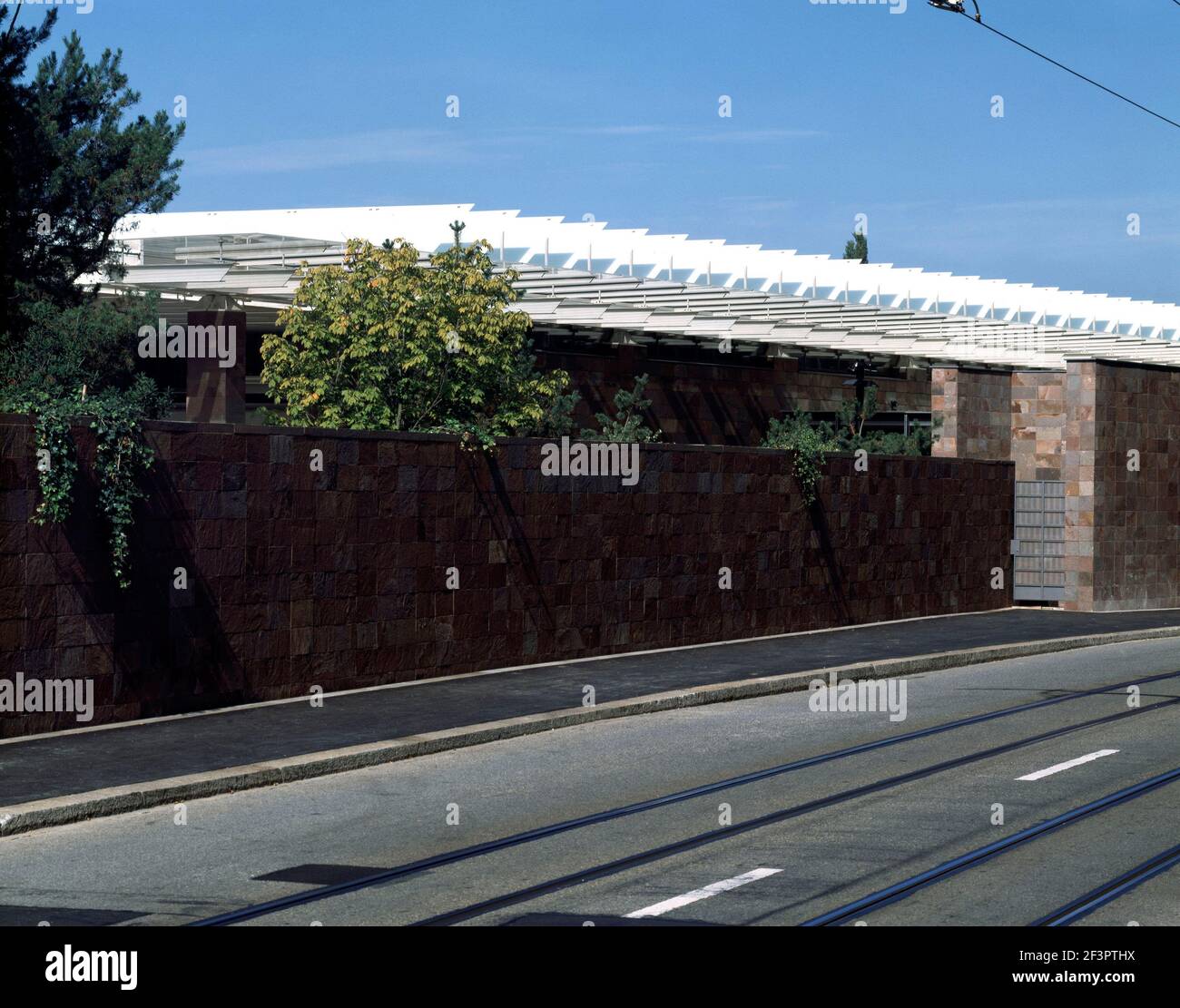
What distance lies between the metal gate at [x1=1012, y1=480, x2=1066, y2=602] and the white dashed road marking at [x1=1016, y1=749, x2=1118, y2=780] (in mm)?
17584

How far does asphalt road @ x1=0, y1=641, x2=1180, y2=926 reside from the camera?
8.12m

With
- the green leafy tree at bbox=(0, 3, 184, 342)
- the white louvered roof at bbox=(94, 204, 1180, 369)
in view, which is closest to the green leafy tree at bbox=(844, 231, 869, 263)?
the white louvered roof at bbox=(94, 204, 1180, 369)

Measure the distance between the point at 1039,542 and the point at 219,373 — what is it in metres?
17.7

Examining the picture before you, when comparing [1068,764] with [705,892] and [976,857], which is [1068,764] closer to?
[976,857]

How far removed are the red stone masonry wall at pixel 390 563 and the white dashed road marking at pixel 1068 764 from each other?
280 inches

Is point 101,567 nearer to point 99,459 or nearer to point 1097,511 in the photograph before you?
point 99,459

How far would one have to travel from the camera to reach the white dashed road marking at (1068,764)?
1220cm

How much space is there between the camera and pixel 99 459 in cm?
1357

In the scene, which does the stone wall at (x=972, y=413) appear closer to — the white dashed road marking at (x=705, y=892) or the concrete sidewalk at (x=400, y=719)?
the concrete sidewalk at (x=400, y=719)

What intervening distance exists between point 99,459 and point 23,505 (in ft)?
2.74

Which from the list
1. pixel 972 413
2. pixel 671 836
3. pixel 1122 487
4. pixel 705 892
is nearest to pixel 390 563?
pixel 671 836

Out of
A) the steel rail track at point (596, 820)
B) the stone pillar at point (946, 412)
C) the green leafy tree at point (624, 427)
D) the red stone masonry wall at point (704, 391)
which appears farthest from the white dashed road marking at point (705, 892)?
the red stone masonry wall at point (704, 391)
